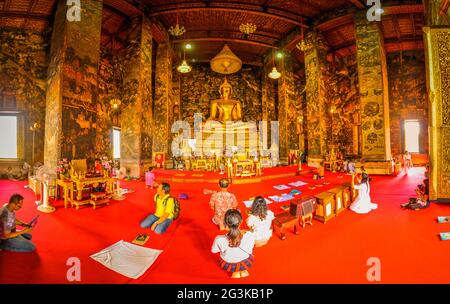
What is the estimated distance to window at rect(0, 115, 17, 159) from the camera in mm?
9398

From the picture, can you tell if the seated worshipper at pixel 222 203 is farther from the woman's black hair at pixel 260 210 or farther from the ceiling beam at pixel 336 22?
the ceiling beam at pixel 336 22

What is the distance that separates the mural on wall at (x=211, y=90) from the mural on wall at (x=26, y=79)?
7.99 metres

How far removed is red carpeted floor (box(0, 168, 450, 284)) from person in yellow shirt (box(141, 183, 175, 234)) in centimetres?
18

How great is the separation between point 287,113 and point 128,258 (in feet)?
40.2

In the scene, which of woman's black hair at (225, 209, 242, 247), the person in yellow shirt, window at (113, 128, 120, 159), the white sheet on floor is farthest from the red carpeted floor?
window at (113, 128, 120, 159)

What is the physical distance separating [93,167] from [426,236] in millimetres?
8508

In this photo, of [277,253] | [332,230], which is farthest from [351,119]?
[277,253]

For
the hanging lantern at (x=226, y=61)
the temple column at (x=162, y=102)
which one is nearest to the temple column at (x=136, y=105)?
the temple column at (x=162, y=102)

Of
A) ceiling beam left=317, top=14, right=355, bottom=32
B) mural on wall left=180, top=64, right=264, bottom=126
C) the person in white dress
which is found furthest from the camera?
mural on wall left=180, top=64, right=264, bottom=126

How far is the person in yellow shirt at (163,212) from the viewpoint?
3538 millimetres

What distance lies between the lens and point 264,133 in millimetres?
15039

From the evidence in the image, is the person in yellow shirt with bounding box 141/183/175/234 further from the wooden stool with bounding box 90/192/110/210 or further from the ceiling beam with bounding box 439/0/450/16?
the ceiling beam with bounding box 439/0/450/16

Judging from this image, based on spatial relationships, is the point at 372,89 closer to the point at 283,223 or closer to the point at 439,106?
the point at 439,106
